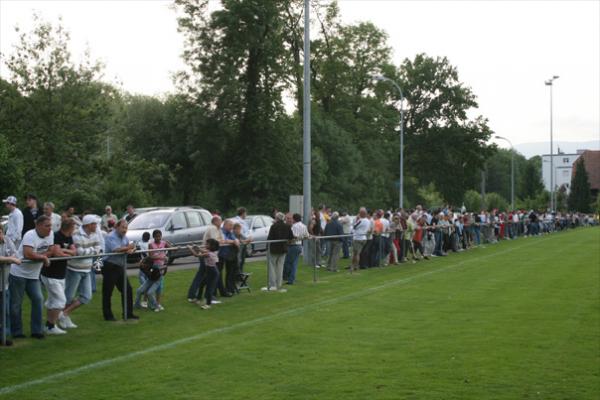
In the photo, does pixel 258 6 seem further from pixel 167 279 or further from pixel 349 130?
pixel 167 279

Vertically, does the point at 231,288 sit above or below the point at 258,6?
below

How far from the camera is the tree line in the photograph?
1251 inches

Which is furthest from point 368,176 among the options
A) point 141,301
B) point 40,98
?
point 141,301

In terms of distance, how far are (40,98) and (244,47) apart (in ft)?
45.7

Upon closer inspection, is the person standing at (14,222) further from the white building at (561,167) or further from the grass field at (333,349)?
the white building at (561,167)

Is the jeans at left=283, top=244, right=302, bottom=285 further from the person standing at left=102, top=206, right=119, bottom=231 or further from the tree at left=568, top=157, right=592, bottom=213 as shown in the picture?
the tree at left=568, top=157, right=592, bottom=213

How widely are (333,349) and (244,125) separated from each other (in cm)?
3466

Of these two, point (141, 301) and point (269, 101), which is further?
point (269, 101)

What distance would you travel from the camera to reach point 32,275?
11.6 meters

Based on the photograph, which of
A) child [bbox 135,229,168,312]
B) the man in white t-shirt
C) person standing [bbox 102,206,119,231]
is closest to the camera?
the man in white t-shirt

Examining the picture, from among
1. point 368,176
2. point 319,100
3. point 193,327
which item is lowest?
point 193,327

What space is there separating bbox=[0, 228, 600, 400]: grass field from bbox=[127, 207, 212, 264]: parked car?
6501mm

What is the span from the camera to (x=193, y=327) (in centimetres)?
1301

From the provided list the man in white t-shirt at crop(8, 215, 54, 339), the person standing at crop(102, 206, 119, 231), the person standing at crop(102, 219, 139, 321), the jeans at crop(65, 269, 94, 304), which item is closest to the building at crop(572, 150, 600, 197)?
the person standing at crop(102, 206, 119, 231)
